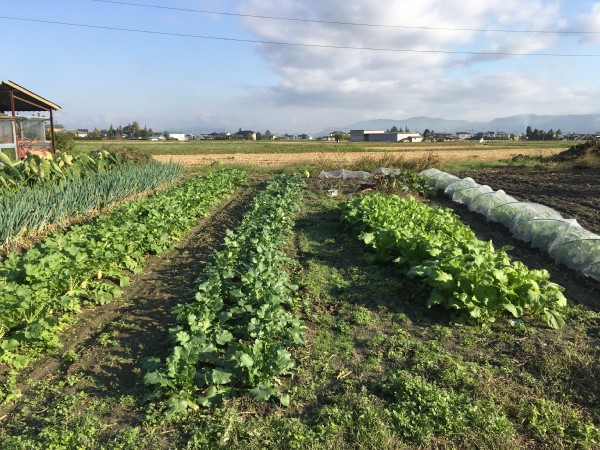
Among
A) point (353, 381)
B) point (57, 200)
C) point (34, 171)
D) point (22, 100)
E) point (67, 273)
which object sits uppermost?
point (22, 100)

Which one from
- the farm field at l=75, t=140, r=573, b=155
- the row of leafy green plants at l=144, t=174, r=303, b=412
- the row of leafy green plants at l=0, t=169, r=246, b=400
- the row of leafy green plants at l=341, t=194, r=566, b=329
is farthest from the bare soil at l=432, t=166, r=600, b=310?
the farm field at l=75, t=140, r=573, b=155

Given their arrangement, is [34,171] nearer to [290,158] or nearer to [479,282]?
[479,282]

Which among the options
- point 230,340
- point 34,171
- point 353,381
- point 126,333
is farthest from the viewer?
point 34,171

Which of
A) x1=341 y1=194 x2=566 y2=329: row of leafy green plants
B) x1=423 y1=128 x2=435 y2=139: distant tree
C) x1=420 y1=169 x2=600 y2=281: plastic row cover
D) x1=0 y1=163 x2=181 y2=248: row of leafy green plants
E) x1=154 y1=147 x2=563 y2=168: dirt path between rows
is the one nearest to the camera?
x1=341 y1=194 x2=566 y2=329: row of leafy green plants

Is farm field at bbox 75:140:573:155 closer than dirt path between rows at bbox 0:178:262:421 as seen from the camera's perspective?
No

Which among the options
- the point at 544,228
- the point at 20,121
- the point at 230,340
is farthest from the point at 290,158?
the point at 230,340

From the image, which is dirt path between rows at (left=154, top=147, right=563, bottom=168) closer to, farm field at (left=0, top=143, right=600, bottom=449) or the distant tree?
farm field at (left=0, top=143, right=600, bottom=449)

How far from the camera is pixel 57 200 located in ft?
25.5

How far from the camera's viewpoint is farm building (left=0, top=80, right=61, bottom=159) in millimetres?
13297

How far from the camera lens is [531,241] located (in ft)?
25.6

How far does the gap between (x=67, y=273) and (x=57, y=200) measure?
393 cm

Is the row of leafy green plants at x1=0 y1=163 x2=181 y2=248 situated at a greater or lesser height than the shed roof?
lesser

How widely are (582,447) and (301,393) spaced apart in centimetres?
183

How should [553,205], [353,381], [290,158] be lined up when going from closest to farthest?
1. [353,381]
2. [553,205]
3. [290,158]
